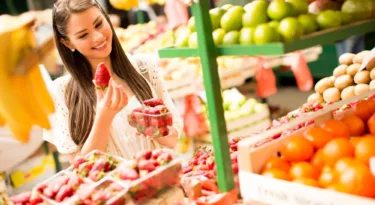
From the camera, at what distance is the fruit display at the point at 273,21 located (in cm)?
158

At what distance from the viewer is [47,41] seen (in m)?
1.59

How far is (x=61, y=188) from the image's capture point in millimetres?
1512

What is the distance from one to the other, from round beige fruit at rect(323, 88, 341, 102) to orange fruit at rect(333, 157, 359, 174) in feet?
4.88

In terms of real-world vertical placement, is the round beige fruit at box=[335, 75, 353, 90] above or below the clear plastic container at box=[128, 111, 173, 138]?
below

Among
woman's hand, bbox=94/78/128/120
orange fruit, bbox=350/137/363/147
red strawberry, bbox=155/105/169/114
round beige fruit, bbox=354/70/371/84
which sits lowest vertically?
round beige fruit, bbox=354/70/371/84

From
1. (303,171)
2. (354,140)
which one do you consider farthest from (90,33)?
(354,140)

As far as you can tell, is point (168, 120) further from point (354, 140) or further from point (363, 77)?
point (363, 77)

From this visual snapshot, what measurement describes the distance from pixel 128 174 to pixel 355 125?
2.93ft

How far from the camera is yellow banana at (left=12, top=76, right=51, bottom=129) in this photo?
4.85ft

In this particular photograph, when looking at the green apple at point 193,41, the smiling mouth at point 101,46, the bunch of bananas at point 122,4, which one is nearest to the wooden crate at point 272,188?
the green apple at point 193,41

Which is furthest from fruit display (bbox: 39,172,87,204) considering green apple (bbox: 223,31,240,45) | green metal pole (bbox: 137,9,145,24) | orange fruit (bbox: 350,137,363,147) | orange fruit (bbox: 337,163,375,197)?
green metal pole (bbox: 137,9,145,24)

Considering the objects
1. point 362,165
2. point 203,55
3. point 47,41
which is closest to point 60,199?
point 47,41

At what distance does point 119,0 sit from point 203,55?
76 centimetres

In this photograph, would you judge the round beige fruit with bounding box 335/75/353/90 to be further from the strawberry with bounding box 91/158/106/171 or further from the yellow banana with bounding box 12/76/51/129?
the yellow banana with bounding box 12/76/51/129
